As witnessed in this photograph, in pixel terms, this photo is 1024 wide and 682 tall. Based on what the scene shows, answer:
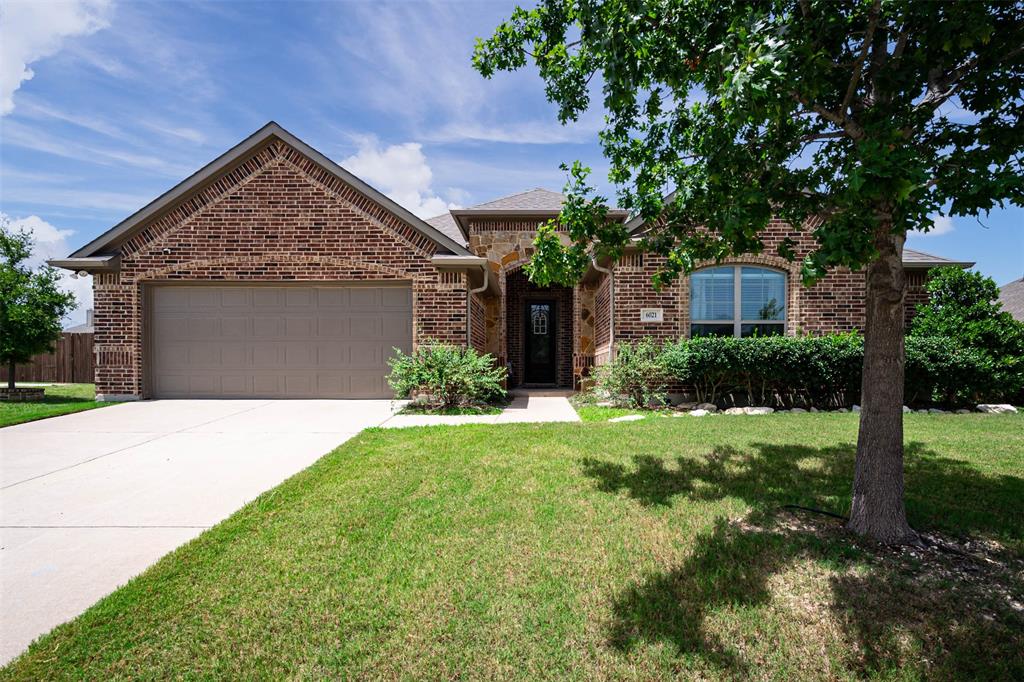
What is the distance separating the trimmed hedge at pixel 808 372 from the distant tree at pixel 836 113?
17.3ft

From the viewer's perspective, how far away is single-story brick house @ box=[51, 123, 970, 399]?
1023 centimetres

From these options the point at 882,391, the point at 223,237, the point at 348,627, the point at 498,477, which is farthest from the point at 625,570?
the point at 223,237

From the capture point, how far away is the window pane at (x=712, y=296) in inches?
403

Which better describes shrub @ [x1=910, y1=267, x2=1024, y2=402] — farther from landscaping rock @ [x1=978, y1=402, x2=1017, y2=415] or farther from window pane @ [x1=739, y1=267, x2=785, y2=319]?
window pane @ [x1=739, y1=267, x2=785, y2=319]

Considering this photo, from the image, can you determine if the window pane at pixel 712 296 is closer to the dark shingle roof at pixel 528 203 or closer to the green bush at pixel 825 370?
the green bush at pixel 825 370

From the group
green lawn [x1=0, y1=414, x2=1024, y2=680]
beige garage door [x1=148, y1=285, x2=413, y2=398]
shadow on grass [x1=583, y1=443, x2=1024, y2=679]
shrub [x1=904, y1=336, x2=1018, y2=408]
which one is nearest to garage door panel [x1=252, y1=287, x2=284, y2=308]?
beige garage door [x1=148, y1=285, x2=413, y2=398]

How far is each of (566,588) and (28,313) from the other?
15620 mm

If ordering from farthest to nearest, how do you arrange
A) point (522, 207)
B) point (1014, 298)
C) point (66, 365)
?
point (1014, 298), point (66, 365), point (522, 207)

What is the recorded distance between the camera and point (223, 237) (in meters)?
10.5

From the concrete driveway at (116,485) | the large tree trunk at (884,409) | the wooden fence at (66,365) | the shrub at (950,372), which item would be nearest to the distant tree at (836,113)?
the large tree trunk at (884,409)

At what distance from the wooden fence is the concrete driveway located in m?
13.1

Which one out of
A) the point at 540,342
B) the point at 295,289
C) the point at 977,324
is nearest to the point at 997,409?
the point at 977,324

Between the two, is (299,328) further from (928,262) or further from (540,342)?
(928,262)

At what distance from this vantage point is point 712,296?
10.3 m
